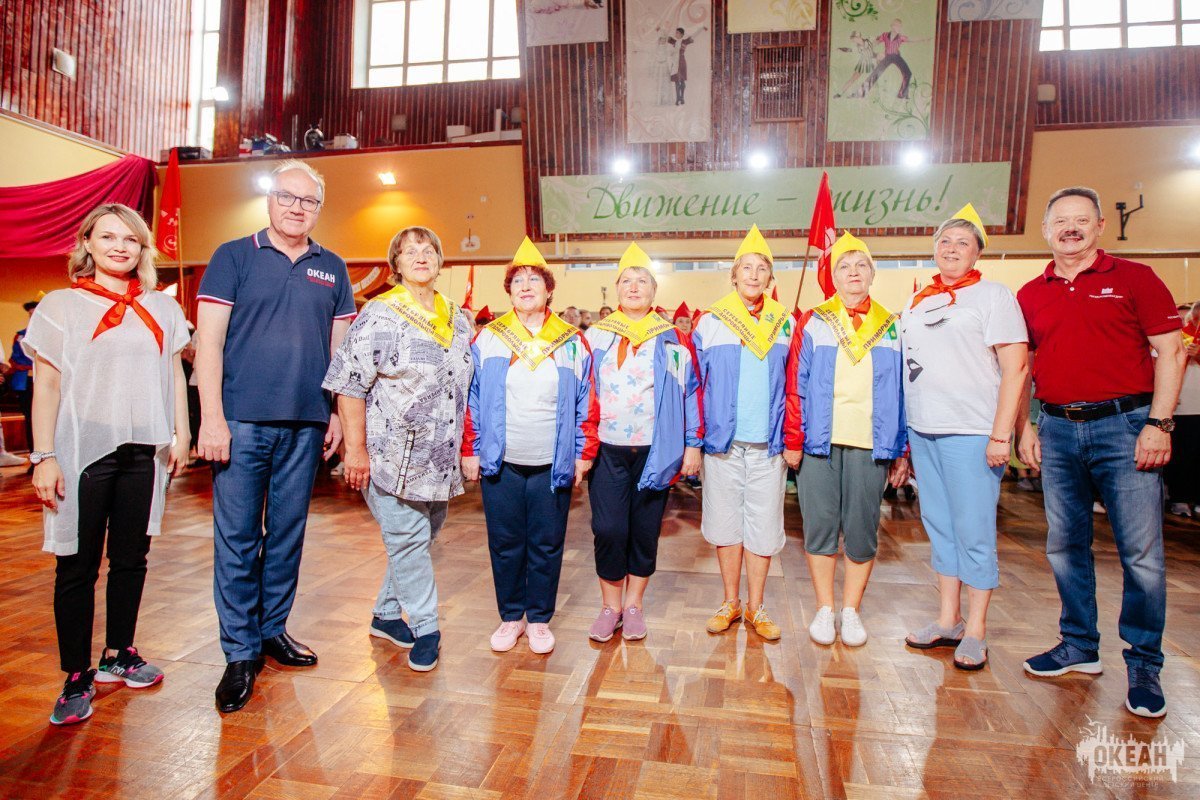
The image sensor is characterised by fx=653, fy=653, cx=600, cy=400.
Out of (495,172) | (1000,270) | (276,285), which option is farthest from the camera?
(1000,270)

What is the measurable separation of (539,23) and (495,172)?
1.77 meters

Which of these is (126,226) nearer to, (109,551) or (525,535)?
(109,551)

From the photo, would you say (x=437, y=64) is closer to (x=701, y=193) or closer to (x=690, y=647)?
A: (x=701, y=193)

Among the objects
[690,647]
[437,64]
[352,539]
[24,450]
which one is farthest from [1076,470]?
[437,64]

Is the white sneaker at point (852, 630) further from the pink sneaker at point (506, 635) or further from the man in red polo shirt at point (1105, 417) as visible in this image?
the pink sneaker at point (506, 635)

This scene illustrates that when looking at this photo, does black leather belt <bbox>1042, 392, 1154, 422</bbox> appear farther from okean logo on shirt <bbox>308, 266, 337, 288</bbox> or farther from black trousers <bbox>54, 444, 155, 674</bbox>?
black trousers <bbox>54, 444, 155, 674</bbox>

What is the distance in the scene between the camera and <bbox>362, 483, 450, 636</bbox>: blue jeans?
2203 millimetres

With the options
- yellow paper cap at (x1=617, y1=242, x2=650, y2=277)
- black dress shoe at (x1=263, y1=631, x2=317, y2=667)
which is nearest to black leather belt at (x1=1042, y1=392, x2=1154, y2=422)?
yellow paper cap at (x1=617, y1=242, x2=650, y2=277)

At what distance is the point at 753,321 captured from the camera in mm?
2486

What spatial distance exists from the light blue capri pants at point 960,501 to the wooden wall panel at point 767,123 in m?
5.92

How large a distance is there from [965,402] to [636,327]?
119 cm

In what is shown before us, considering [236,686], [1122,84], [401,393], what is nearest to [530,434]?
[401,393]

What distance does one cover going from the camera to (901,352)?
246cm

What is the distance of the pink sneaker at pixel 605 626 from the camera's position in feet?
8.13
